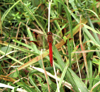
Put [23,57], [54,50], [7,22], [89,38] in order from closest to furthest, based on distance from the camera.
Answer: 1. [54,50]
2. [89,38]
3. [23,57]
4. [7,22]

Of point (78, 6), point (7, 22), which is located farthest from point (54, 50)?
point (7, 22)

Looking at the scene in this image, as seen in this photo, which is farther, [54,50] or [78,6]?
[78,6]

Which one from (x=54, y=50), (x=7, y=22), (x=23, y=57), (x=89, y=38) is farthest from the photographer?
(x=7, y=22)

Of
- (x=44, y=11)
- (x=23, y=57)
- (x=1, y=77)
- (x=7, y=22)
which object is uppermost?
(x=44, y=11)

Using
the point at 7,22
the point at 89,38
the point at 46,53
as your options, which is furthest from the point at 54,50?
the point at 7,22

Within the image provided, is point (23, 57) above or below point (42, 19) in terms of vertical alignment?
below

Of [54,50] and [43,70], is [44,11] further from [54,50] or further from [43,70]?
[43,70]
